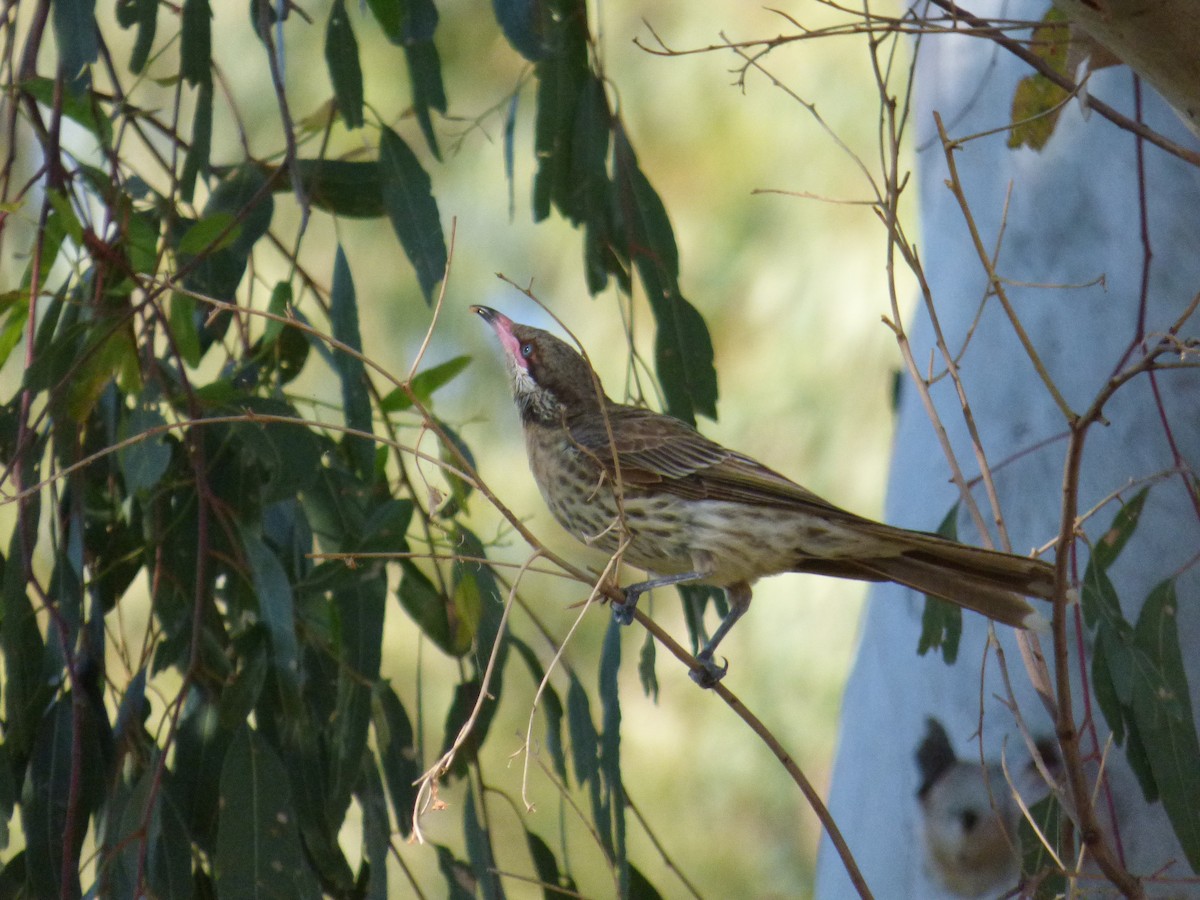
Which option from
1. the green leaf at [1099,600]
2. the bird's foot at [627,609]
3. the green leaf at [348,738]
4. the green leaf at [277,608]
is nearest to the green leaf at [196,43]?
the green leaf at [277,608]

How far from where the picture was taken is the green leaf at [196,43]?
Result: 8.59ft

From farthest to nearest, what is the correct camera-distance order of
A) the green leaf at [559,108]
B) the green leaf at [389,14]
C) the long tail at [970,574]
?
the green leaf at [559,108] < the green leaf at [389,14] < the long tail at [970,574]

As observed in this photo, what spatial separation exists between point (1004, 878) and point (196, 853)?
157cm

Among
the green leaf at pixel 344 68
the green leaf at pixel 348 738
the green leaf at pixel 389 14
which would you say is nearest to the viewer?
the green leaf at pixel 348 738

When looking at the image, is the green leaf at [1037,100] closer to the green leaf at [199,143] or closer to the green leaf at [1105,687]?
the green leaf at [1105,687]

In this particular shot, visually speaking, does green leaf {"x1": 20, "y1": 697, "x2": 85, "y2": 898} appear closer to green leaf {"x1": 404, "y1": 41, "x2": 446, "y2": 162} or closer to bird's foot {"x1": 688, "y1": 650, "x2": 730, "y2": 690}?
bird's foot {"x1": 688, "y1": 650, "x2": 730, "y2": 690}

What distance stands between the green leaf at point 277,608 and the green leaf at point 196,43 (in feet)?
2.95

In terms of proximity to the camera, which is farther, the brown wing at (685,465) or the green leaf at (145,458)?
the brown wing at (685,465)

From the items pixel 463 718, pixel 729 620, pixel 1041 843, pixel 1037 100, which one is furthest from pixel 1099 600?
pixel 463 718

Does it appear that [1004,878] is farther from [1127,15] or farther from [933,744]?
[1127,15]

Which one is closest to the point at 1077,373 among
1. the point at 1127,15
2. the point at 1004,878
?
the point at 1004,878

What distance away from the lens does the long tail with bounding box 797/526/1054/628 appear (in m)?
2.11

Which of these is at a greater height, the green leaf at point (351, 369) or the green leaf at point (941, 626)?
the green leaf at point (351, 369)

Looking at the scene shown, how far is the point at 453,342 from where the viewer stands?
577cm
